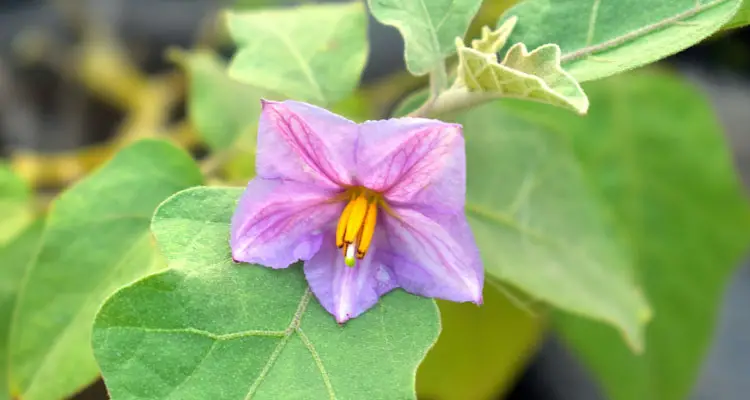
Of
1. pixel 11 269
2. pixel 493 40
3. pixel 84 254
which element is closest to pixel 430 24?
pixel 493 40

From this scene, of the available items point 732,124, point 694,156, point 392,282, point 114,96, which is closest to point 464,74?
point 392,282

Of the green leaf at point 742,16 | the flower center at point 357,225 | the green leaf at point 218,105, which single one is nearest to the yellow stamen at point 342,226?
the flower center at point 357,225

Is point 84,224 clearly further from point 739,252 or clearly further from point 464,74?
point 739,252

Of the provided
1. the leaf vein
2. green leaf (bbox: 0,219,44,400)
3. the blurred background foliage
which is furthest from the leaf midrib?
green leaf (bbox: 0,219,44,400)

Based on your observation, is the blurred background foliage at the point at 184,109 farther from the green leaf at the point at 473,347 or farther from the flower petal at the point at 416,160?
the flower petal at the point at 416,160

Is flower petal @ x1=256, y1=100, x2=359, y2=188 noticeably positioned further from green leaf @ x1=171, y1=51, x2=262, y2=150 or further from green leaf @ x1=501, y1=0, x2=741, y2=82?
green leaf @ x1=171, y1=51, x2=262, y2=150
